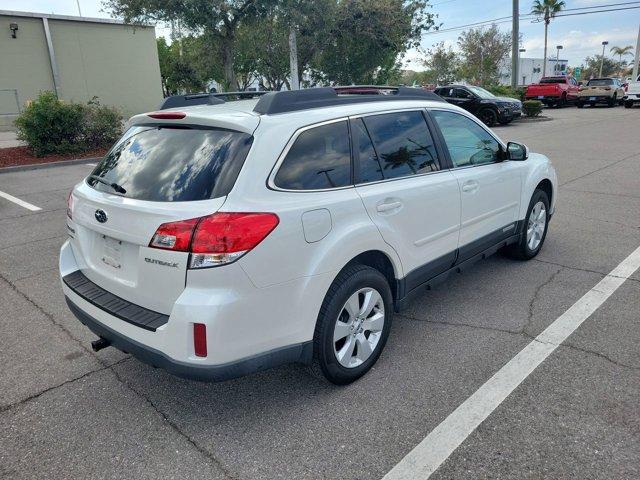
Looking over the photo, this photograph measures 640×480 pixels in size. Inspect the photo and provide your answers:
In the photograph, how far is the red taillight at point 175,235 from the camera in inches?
91.2

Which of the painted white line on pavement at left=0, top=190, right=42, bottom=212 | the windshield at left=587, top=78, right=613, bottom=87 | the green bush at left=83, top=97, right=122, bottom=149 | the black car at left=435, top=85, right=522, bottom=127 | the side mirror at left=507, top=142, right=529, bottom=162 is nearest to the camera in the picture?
the side mirror at left=507, top=142, right=529, bottom=162

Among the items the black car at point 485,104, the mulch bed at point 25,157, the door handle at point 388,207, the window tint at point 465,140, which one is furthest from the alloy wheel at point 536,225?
the black car at point 485,104

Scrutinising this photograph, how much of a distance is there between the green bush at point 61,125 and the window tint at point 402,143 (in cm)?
1236

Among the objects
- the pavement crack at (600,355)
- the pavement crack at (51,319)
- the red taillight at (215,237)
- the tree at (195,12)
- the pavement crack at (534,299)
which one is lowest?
the pavement crack at (600,355)

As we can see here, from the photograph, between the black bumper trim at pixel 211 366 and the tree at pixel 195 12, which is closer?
the black bumper trim at pixel 211 366

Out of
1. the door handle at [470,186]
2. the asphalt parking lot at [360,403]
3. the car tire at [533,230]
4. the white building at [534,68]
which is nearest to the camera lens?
the asphalt parking lot at [360,403]

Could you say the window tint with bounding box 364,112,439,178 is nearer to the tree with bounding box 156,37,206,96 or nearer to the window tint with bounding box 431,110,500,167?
the window tint with bounding box 431,110,500,167

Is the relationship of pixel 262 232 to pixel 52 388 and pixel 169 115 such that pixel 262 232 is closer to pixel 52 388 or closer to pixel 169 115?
pixel 169 115

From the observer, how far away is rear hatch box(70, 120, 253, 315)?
7.88 ft

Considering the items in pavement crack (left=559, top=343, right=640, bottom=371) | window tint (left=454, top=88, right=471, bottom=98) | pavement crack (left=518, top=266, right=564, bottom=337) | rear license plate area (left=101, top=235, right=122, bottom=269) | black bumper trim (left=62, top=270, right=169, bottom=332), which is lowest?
pavement crack (left=559, top=343, right=640, bottom=371)

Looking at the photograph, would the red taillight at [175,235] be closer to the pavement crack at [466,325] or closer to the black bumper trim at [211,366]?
the black bumper trim at [211,366]

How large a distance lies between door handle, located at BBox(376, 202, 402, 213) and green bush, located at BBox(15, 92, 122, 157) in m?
12.7

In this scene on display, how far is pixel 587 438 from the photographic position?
251cm

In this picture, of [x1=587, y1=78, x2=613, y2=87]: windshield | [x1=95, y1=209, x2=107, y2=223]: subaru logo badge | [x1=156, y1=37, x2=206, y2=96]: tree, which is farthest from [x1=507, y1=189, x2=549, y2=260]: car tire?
[x1=156, y1=37, x2=206, y2=96]: tree
